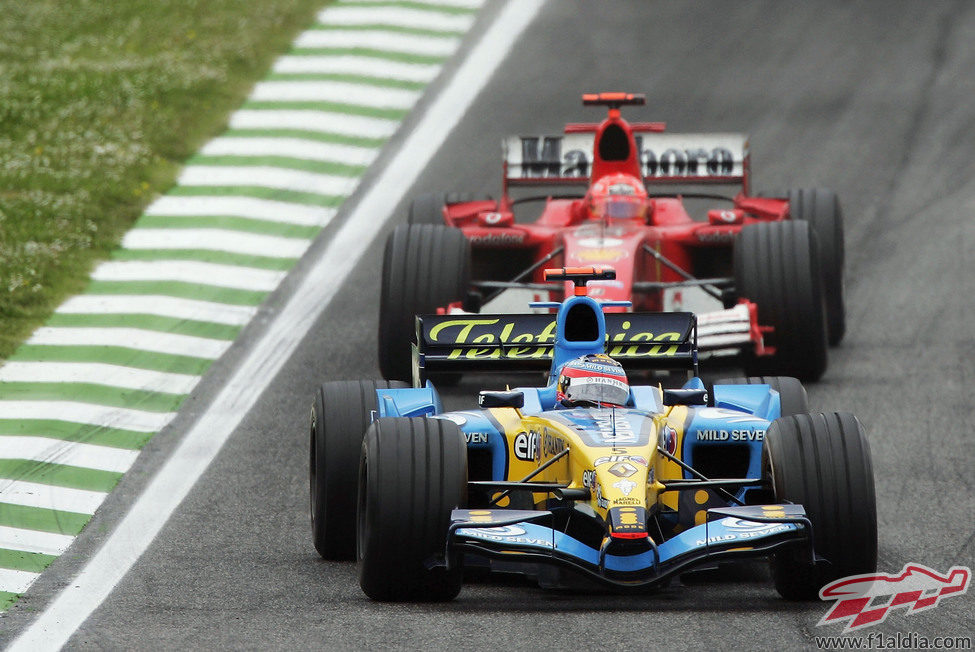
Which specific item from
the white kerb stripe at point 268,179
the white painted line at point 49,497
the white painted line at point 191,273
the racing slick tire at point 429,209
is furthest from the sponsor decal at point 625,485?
the white kerb stripe at point 268,179

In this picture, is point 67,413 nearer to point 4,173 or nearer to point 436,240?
point 436,240

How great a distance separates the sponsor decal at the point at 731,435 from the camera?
11.4 meters

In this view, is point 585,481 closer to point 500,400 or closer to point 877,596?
point 500,400

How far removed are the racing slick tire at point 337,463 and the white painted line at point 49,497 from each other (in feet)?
7.77

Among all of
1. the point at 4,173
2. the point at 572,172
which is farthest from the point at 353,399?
the point at 4,173

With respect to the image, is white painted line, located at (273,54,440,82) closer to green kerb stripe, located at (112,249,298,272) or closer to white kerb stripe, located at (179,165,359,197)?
white kerb stripe, located at (179,165,359,197)

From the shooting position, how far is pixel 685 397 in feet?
37.9

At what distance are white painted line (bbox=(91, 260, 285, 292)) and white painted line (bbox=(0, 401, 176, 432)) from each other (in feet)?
12.3

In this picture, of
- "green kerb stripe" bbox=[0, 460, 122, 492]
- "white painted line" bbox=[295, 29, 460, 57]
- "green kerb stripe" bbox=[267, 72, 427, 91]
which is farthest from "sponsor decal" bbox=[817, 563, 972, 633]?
"white painted line" bbox=[295, 29, 460, 57]

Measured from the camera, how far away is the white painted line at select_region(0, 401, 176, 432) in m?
15.5

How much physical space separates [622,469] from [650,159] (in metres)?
9.27

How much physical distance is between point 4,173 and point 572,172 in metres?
6.91

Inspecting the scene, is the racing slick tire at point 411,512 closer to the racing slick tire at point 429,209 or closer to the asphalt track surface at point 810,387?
the asphalt track surface at point 810,387

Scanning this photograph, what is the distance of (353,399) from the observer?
11.9m
